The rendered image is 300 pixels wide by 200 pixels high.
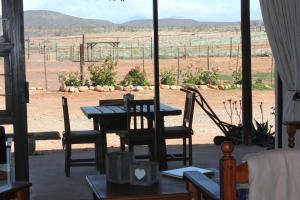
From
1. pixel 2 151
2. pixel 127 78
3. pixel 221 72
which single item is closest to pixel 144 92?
pixel 127 78

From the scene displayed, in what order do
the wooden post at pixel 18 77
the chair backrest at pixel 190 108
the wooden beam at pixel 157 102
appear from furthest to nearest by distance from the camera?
the chair backrest at pixel 190 108 → the wooden beam at pixel 157 102 → the wooden post at pixel 18 77

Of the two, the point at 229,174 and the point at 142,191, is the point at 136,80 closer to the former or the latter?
the point at 142,191

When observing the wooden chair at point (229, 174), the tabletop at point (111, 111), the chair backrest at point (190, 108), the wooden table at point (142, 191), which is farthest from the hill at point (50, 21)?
the wooden chair at point (229, 174)

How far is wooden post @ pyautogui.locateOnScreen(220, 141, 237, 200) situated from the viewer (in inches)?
93.2

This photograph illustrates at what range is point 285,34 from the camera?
4.97 meters

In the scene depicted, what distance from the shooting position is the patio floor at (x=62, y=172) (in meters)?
5.34

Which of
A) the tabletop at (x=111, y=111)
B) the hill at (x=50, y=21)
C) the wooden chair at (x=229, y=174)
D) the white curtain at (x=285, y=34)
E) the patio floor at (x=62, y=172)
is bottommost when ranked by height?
the patio floor at (x=62, y=172)

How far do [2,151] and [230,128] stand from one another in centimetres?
510

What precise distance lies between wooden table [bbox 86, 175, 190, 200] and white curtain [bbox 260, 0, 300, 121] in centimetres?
171

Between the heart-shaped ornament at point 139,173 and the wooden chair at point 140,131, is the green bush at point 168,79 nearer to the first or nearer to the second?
the wooden chair at point 140,131

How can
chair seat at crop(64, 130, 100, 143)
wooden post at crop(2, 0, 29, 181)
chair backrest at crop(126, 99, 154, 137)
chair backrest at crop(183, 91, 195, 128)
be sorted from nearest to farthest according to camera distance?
wooden post at crop(2, 0, 29, 181) → chair backrest at crop(126, 99, 154, 137) → chair seat at crop(64, 130, 100, 143) → chair backrest at crop(183, 91, 195, 128)

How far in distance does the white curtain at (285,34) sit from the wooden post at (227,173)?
2.66 metres

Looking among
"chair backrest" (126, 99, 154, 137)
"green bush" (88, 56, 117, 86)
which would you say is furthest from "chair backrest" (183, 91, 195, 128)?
"green bush" (88, 56, 117, 86)

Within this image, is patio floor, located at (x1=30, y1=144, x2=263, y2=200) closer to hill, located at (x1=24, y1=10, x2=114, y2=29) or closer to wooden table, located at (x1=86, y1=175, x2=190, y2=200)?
→ wooden table, located at (x1=86, y1=175, x2=190, y2=200)
